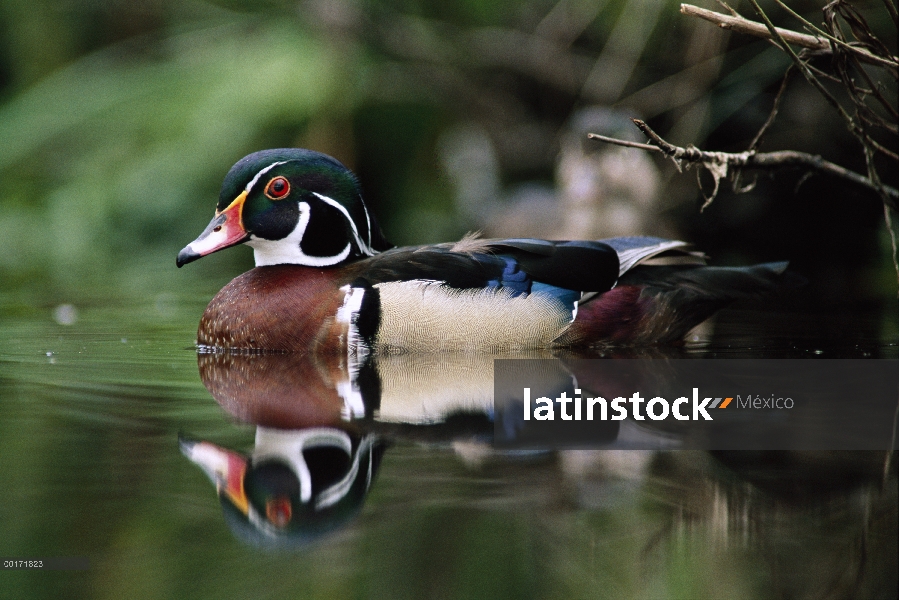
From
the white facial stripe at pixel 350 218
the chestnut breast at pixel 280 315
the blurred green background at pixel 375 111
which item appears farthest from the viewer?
the blurred green background at pixel 375 111

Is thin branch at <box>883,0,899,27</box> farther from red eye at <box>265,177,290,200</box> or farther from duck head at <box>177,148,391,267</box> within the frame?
red eye at <box>265,177,290,200</box>

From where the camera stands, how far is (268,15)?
10078mm

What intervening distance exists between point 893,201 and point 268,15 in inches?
272

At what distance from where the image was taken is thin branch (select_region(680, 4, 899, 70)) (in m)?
3.60

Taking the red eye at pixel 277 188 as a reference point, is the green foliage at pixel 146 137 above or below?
above

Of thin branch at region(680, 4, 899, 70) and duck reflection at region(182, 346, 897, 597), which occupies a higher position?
thin branch at region(680, 4, 899, 70)

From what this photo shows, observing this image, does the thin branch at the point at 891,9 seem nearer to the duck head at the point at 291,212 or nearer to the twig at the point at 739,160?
the twig at the point at 739,160

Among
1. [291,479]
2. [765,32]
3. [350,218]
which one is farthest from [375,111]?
[291,479]

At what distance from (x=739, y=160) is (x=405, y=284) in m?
1.42

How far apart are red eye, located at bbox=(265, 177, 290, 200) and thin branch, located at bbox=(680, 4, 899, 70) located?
6.07ft

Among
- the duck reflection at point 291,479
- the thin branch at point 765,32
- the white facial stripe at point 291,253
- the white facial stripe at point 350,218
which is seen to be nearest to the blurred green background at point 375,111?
the white facial stripe at point 291,253

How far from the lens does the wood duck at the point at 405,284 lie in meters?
4.36

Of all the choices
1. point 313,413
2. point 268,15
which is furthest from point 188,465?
point 268,15

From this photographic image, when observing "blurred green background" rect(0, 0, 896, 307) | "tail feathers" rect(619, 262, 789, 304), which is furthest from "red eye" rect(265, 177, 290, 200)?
"blurred green background" rect(0, 0, 896, 307)
